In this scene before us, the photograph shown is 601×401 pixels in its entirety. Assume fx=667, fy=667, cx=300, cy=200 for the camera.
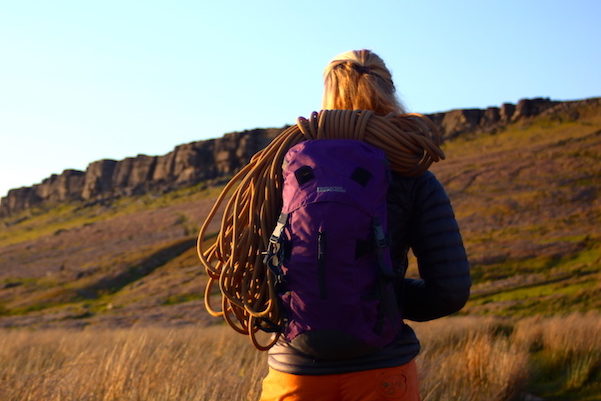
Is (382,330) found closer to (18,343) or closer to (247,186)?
(247,186)

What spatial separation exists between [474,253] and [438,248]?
102ft

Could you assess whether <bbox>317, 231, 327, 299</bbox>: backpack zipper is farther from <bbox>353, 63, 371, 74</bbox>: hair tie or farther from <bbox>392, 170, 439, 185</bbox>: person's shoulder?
<bbox>353, 63, 371, 74</bbox>: hair tie

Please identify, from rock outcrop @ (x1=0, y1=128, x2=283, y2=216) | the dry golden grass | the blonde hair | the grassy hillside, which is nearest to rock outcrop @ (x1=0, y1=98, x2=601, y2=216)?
rock outcrop @ (x1=0, y1=128, x2=283, y2=216)

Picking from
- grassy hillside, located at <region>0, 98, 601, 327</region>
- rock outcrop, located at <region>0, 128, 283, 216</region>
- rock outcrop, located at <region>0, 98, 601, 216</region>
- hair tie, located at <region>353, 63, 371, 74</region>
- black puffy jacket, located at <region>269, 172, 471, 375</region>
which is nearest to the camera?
black puffy jacket, located at <region>269, 172, 471, 375</region>

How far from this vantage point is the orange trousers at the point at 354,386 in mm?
2346

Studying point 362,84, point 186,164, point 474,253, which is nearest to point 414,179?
point 362,84

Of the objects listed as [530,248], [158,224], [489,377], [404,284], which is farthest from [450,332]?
[158,224]

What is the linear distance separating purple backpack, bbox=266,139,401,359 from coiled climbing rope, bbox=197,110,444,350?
0.15m

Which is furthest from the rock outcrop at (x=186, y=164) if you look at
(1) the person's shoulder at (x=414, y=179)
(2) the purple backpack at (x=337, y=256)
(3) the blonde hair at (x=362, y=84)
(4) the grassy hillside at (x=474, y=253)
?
(2) the purple backpack at (x=337, y=256)

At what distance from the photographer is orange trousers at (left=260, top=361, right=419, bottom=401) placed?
7.70 feet

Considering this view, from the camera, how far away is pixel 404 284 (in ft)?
9.03

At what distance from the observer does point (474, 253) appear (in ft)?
A: 107

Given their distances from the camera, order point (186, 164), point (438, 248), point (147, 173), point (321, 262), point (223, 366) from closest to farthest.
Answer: point (321, 262) → point (438, 248) → point (223, 366) → point (186, 164) → point (147, 173)

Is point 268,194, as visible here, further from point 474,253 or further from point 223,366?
point 474,253
